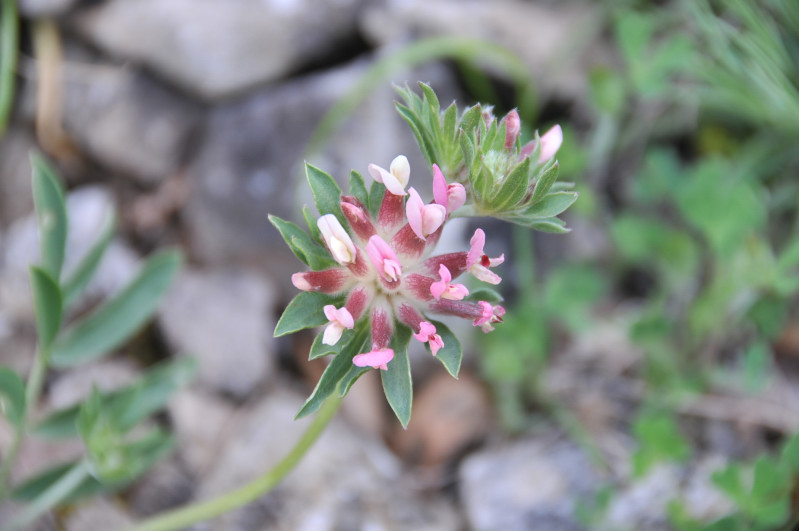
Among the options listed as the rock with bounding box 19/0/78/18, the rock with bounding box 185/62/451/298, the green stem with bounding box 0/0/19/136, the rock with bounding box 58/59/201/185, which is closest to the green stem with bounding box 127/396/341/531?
the rock with bounding box 185/62/451/298

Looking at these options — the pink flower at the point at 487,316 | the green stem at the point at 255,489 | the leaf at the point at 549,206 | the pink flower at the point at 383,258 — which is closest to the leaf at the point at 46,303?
the green stem at the point at 255,489

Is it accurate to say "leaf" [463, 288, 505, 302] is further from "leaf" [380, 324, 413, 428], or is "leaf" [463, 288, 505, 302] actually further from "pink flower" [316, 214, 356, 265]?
"pink flower" [316, 214, 356, 265]

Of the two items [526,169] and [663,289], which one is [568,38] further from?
[526,169]

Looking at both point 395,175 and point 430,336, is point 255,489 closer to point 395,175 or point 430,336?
point 430,336

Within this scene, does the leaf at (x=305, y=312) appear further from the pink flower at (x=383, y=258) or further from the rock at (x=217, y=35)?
the rock at (x=217, y=35)

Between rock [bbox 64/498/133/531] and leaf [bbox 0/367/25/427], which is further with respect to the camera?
rock [bbox 64/498/133/531]
